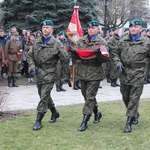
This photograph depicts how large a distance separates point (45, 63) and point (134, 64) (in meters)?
1.69

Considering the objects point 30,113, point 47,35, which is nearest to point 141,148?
point 47,35

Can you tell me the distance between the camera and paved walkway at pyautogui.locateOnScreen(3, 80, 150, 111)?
10.1 metres

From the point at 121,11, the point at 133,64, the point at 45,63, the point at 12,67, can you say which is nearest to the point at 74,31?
the point at 12,67

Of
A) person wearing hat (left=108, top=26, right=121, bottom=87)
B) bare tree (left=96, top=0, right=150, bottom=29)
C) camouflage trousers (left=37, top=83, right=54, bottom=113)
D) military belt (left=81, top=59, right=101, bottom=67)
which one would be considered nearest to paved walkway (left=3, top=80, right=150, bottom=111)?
person wearing hat (left=108, top=26, right=121, bottom=87)

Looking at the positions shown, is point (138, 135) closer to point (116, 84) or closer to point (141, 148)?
point (141, 148)

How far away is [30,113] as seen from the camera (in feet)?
28.8

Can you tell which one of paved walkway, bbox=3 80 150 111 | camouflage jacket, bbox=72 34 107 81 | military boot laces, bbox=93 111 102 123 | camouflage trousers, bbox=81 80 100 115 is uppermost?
camouflage jacket, bbox=72 34 107 81

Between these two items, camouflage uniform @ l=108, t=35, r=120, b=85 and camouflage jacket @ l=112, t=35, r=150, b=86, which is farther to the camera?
camouflage uniform @ l=108, t=35, r=120, b=85

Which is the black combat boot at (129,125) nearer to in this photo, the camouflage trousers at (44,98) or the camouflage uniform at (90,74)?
the camouflage uniform at (90,74)

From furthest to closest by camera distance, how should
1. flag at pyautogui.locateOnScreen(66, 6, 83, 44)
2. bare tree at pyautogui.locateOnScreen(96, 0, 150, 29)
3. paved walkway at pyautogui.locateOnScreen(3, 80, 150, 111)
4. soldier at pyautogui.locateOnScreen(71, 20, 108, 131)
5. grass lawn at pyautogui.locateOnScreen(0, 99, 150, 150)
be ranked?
bare tree at pyautogui.locateOnScreen(96, 0, 150, 29) < flag at pyautogui.locateOnScreen(66, 6, 83, 44) < paved walkway at pyautogui.locateOnScreen(3, 80, 150, 111) < soldier at pyautogui.locateOnScreen(71, 20, 108, 131) < grass lawn at pyautogui.locateOnScreen(0, 99, 150, 150)

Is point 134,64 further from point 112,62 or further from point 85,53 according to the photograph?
point 112,62

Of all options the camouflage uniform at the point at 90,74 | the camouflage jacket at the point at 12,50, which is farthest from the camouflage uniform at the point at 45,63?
the camouflage jacket at the point at 12,50

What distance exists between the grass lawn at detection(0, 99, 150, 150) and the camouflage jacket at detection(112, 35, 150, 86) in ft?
3.25

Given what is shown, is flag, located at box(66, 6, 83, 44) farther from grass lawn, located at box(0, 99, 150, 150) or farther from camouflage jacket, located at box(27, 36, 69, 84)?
camouflage jacket, located at box(27, 36, 69, 84)
